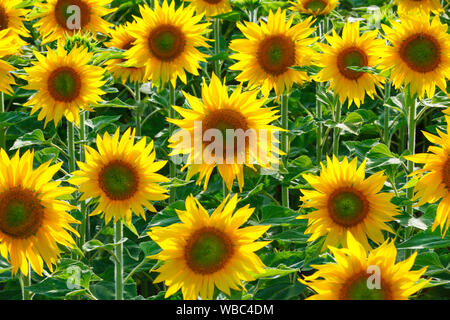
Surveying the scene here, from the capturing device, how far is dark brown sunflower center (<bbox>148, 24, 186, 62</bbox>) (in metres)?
2.37

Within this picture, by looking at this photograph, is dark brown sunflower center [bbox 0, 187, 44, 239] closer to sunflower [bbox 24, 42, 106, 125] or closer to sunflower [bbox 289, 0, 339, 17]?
sunflower [bbox 24, 42, 106, 125]

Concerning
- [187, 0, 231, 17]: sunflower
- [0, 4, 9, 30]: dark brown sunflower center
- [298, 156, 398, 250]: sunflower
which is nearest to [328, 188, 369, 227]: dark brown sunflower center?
[298, 156, 398, 250]: sunflower

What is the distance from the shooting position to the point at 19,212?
5.45 feet

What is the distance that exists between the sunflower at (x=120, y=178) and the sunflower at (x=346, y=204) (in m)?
0.41

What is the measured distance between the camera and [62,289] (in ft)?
6.06

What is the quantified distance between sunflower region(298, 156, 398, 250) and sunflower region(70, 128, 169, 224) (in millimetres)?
407

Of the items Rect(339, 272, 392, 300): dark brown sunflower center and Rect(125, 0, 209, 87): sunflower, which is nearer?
Rect(339, 272, 392, 300): dark brown sunflower center

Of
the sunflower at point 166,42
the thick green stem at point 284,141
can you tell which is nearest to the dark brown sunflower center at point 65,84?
the sunflower at point 166,42

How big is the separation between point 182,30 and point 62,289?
101 centimetres

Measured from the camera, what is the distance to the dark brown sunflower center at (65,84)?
7.04 ft

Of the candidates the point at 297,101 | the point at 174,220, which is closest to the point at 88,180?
the point at 174,220

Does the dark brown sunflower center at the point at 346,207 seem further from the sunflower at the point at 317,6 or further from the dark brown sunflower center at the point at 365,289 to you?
the sunflower at the point at 317,6

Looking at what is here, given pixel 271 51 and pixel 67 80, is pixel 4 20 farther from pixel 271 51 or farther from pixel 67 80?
pixel 271 51
